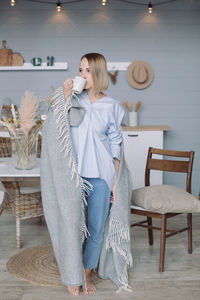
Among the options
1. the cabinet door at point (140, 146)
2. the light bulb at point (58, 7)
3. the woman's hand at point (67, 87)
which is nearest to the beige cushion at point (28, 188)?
the woman's hand at point (67, 87)

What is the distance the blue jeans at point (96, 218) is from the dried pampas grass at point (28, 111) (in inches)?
30.3

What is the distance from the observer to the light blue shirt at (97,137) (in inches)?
99.0

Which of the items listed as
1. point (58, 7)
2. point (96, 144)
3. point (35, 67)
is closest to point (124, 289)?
point (96, 144)

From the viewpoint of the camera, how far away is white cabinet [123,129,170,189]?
4949 millimetres

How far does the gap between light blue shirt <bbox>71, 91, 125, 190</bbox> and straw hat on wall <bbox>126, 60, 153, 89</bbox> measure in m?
2.76

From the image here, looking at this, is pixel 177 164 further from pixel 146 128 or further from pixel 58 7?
pixel 58 7

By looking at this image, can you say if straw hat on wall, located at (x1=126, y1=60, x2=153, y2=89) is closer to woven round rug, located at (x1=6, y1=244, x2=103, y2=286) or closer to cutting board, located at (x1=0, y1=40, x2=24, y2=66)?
cutting board, located at (x1=0, y1=40, x2=24, y2=66)

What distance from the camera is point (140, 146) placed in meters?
4.97

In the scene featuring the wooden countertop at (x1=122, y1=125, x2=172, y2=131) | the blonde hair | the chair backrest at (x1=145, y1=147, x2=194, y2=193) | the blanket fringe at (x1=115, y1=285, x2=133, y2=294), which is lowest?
the blanket fringe at (x1=115, y1=285, x2=133, y2=294)

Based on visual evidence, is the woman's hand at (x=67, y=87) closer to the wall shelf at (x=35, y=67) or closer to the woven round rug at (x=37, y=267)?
the woven round rug at (x=37, y=267)

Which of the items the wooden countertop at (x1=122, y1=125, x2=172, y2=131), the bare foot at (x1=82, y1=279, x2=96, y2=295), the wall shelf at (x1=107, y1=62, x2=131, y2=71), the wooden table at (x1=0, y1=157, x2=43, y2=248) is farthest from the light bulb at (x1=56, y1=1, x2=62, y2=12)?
the bare foot at (x1=82, y1=279, x2=96, y2=295)

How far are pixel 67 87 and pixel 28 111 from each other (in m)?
0.62

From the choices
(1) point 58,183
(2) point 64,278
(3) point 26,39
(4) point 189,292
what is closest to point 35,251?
(2) point 64,278

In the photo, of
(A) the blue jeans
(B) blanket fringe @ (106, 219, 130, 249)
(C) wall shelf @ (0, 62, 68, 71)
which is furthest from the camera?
(C) wall shelf @ (0, 62, 68, 71)
